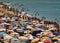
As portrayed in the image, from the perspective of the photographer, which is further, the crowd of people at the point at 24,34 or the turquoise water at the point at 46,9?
the turquoise water at the point at 46,9

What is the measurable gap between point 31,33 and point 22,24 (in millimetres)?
6209

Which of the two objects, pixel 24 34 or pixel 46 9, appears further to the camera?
pixel 46 9

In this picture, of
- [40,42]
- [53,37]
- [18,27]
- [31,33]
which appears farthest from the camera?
[18,27]

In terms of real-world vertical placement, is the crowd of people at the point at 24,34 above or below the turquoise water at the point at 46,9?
above

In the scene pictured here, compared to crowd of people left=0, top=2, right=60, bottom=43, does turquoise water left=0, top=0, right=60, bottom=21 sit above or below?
below

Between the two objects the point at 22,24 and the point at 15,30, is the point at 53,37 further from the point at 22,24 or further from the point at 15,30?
the point at 22,24

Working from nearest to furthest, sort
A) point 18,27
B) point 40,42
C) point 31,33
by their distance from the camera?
1. point 40,42
2. point 31,33
3. point 18,27

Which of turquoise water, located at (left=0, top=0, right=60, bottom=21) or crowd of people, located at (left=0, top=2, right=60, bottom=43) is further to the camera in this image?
turquoise water, located at (left=0, top=0, right=60, bottom=21)

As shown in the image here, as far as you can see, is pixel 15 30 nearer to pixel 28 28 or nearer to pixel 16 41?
pixel 28 28

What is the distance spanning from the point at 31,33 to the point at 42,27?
13.6 ft

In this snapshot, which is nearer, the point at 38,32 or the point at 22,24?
the point at 38,32

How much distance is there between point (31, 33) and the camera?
128 feet

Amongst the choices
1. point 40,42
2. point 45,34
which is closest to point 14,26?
point 45,34

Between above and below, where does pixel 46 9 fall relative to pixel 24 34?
below
